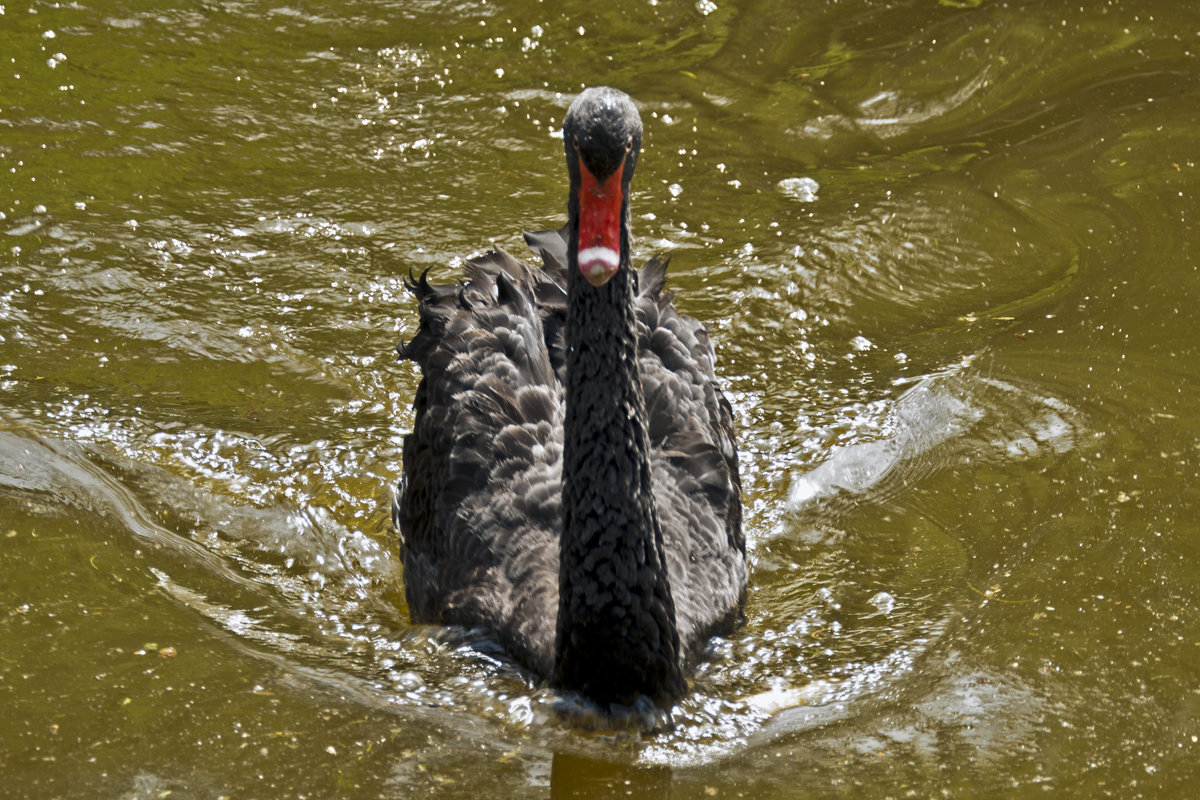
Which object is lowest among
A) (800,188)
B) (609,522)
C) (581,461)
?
(609,522)

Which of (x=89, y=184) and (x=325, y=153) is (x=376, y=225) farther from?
(x=89, y=184)

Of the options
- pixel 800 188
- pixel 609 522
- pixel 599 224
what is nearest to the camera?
pixel 599 224

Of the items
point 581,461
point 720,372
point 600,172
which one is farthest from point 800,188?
point 600,172

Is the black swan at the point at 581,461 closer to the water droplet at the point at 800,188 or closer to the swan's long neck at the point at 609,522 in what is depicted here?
the swan's long neck at the point at 609,522

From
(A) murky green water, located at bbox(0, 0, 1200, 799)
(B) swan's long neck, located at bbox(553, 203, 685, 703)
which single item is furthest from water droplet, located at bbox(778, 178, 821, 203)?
(B) swan's long neck, located at bbox(553, 203, 685, 703)

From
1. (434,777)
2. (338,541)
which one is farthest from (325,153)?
(434,777)

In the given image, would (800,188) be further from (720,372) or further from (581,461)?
(581,461)

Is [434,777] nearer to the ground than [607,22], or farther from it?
nearer to the ground

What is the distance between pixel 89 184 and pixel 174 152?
56 cm

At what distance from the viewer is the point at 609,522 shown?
3.89 meters

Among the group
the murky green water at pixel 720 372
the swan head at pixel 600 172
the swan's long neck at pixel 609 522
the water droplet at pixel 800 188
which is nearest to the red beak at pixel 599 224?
the swan head at pixel 600 172

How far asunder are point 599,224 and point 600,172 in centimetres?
14

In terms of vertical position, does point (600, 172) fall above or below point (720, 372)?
above

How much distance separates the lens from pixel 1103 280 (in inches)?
265
